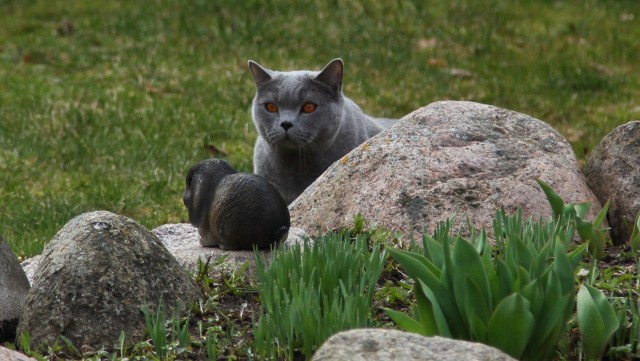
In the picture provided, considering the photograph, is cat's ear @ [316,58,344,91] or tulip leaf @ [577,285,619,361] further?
cat's ear @ [316,58,344,91]

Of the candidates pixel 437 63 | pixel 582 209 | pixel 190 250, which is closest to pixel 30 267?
pixel 190 250

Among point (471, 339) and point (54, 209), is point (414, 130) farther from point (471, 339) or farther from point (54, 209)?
point (54, 209)

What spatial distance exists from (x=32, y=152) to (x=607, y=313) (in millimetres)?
5645

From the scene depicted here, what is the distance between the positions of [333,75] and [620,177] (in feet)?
6.74

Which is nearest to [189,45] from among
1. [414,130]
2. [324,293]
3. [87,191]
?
[87,191]

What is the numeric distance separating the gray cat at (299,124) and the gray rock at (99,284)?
8.24 ft

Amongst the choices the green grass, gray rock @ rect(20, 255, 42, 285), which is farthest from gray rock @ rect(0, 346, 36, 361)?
the green grass

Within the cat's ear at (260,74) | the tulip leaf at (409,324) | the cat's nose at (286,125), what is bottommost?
the cat's nose at (286,125)

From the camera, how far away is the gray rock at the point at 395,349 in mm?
2484

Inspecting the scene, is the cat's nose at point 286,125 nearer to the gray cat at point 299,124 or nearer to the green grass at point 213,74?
the gray cat at point 299,124

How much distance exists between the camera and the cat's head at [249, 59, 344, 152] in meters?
6.00

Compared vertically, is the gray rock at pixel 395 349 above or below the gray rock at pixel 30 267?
above

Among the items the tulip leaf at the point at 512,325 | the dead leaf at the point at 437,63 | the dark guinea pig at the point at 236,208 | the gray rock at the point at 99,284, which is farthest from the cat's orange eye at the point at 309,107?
the dead leaf at the point at 437,63

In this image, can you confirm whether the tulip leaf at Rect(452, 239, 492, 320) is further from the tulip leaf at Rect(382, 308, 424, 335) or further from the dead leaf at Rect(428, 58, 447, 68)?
the dead leaf at Rect(428, 58, 447, 68)
